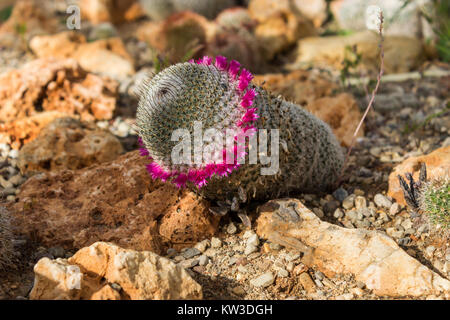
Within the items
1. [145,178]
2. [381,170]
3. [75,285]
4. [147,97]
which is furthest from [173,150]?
[381,170]

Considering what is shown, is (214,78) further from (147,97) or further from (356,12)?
(356,12)

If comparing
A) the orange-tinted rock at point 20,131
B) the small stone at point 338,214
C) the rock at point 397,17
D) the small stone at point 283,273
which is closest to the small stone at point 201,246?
the small stone at point 283,273

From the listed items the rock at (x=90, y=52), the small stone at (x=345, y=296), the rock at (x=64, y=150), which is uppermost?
the rock at (x=90, y=52)

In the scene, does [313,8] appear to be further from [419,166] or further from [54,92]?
[419,166]

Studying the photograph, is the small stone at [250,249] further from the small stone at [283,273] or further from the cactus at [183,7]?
the cactus at [183,7]

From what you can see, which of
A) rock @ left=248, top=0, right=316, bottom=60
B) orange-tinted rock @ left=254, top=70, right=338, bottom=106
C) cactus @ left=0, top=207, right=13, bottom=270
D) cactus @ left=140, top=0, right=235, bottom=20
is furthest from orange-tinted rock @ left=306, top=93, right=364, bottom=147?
cactus @ left=140, top=0, right=235, bottom=20

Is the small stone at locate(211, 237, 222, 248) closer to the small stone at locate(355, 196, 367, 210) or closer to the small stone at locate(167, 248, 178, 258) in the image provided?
the small stone at locate(167, 248, 178, 258)

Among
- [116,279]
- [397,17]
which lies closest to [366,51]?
[397,17]
